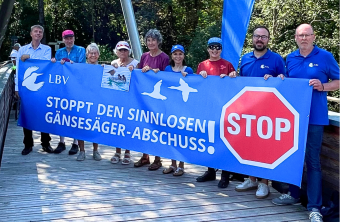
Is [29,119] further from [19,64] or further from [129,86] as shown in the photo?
[129,86]

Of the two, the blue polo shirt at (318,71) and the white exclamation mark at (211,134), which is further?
the white exclamation mark at (211,134)

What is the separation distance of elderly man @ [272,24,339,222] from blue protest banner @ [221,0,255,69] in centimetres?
204

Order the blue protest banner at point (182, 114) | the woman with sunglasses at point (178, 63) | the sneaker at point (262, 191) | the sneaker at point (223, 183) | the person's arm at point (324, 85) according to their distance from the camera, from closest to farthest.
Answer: the person's arm at point (324, 85)
the blue protest banner at point (182, 114)
the sneaker at point (262, 191)
the sneaker at point (223, 183)
the woman with sunglasses at point (178, 63)

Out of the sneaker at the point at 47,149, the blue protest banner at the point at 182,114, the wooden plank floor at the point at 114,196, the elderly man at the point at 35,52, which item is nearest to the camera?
the wooden plank floor at the point at 114,196

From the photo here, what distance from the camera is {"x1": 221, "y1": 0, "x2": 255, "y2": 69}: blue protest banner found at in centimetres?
605

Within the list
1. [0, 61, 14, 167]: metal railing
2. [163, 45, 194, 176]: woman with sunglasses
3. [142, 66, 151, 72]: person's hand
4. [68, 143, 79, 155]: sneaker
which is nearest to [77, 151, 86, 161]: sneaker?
[68, 143, 79, 155]: sneaker

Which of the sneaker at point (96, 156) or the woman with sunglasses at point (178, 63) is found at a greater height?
the woman with sunglasses at point (178, 63)

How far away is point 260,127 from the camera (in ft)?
14.1

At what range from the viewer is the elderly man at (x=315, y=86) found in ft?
12.6

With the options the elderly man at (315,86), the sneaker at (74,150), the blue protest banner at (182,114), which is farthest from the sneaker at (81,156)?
the elderly man at (315,86)

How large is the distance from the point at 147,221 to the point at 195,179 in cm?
143

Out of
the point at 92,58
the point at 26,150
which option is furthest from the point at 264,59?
the point at 26,150

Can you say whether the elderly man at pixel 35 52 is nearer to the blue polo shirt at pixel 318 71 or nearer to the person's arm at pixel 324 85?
the blue polo shirt at pixel 318 71

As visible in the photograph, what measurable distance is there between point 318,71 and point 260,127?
2.63 ft
